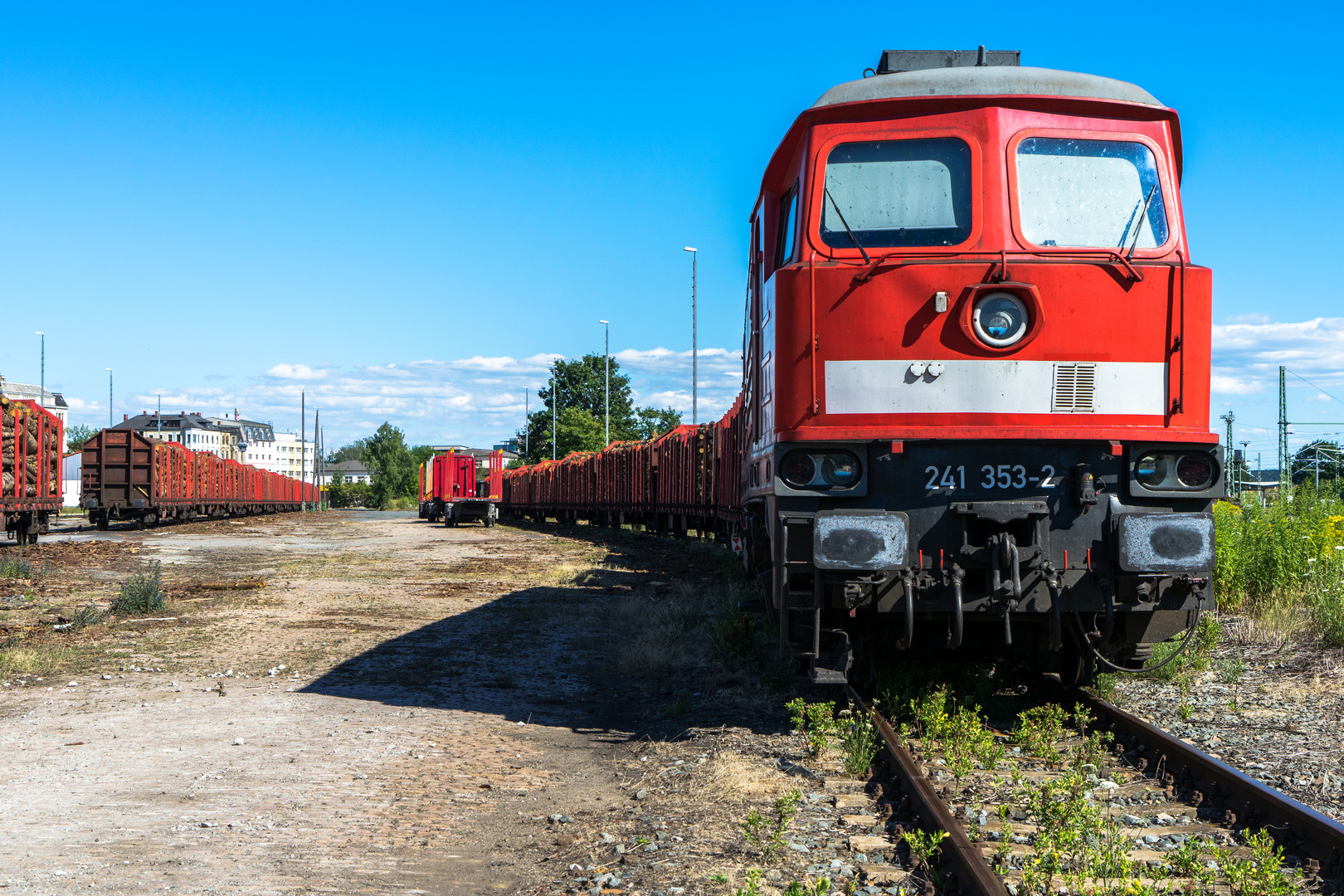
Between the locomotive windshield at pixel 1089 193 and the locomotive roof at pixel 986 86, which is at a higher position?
the locomotive roof at pixel 986 86

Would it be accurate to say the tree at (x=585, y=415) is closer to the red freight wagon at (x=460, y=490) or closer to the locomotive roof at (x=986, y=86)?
the red freight wagon at (x=460, y=490)

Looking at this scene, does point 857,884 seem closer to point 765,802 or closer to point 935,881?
A: point 935,881

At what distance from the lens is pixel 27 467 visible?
74.2ft

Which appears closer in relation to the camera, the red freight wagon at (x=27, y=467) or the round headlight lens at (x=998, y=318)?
the round headlight lens at (x=998, y=318)

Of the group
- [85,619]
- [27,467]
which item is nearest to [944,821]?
[85,619]

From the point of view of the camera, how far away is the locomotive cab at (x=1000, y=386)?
198 inches

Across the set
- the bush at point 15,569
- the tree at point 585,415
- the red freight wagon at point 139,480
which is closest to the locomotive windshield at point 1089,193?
the bush at point 15,569

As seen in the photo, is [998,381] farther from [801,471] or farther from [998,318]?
[801,471]

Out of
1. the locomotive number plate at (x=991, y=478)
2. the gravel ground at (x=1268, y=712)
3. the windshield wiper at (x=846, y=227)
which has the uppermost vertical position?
the windshield wiper at (x=846, y=227)

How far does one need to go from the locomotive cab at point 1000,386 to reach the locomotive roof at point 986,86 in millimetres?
23

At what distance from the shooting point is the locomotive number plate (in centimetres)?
510

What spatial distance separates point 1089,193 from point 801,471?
6.79 ft

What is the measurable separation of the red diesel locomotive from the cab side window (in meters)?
0.21

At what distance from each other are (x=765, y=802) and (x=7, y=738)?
14.8 feet
